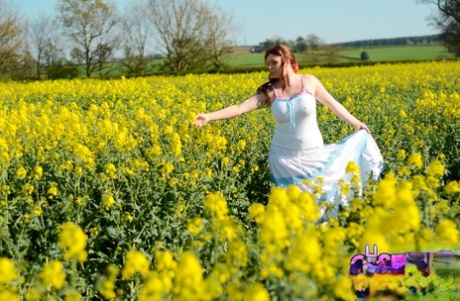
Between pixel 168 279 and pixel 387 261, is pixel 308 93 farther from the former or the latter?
pixel 168 279

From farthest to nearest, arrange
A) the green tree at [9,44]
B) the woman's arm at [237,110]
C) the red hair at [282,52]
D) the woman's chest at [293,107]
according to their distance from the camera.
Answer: the green tree at [9,44]
the woman's arm at [237,110]
the woman's chest at [293,107]
the red hair at [282,52]

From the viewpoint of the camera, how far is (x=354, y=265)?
2.93m

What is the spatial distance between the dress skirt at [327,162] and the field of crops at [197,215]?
0.20 metres

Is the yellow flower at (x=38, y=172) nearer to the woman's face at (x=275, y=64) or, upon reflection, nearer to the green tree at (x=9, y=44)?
the woman's face at (x=275, y=64)

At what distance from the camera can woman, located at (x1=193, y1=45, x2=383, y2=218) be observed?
16.4 ft

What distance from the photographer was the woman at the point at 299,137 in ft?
16.4

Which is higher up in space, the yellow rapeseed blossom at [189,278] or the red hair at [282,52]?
the red hair at [282,52]

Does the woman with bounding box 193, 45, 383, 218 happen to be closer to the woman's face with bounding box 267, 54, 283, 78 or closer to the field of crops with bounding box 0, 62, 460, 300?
the woman's face with bounding box 267, 54, 283, 78

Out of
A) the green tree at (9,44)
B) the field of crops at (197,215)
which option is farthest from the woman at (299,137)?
the green tree at (9,44)

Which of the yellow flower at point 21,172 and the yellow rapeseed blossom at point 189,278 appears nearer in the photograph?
the yellow rapeseed blossom at point 189,278

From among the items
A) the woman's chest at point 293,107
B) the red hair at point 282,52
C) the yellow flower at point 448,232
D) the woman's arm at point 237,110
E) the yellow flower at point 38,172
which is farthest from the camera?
the woman's arm at point 237,110

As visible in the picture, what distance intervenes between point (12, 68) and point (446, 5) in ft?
87.9

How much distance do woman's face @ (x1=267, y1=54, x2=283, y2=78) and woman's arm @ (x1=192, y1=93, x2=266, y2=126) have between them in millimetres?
283
